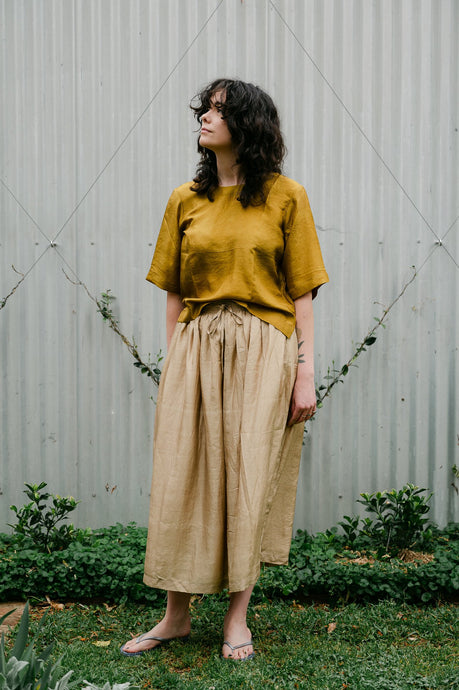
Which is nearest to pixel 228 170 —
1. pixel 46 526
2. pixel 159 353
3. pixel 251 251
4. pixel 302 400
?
pixel 251 251

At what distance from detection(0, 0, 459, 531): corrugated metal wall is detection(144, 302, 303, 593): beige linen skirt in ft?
4.31

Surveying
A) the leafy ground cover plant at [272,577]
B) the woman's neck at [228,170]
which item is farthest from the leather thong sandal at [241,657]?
the woman's neck at [228,170]

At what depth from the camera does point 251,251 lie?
7.73 ft

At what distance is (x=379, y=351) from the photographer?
370 centimetres

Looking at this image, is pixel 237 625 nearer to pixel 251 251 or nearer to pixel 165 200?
pixel 251 251

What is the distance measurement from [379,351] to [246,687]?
6.69 ft

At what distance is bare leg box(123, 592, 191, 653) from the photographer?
2.48 metres

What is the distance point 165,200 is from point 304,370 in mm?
1626

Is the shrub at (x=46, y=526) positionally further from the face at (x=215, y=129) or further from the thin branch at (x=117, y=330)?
the face at (x=215, y=129)

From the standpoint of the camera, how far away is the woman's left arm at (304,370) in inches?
96.4

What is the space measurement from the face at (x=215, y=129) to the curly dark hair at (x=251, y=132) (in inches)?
0.6

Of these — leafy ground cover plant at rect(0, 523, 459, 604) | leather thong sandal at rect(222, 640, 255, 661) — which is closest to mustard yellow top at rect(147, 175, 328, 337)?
leather thong sandal at rect(222, 640, 255, 661)

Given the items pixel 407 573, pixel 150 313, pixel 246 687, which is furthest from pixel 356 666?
pixel 150 313

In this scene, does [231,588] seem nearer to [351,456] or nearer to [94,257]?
[351,456]
